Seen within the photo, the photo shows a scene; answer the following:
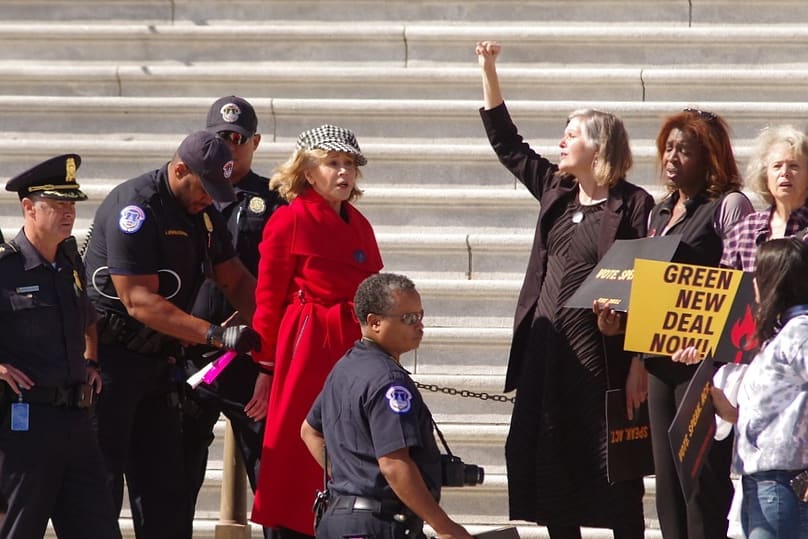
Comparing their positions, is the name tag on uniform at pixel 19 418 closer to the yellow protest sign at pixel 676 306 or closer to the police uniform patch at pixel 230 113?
the police uniform patch at pixel 230 113

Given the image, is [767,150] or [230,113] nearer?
[767,150]

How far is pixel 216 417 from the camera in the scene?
6.89 m

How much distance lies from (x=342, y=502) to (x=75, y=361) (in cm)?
139

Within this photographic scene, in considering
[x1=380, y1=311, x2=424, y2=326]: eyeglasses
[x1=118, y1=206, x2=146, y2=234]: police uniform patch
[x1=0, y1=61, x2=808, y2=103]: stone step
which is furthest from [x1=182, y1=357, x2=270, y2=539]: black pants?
[x1=0, y1=61, x2=808, y2=103]: stone step

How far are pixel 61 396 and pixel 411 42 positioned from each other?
14.1 ft

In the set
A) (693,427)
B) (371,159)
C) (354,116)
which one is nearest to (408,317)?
(693,427)

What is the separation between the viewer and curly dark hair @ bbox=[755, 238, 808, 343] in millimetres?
5230

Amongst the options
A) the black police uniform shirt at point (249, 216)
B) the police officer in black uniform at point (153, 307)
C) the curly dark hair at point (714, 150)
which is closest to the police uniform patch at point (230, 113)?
the black police uniform shirt at point (249, 216)

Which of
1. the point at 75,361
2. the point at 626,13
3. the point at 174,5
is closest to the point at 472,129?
the point at 626,13

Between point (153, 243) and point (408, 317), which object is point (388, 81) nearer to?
point (153, 243)

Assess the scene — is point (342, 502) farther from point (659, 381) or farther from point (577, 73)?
point (577, 73)

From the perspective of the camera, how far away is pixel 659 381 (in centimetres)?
607

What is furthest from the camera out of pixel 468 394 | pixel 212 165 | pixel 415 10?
pixel 415 10

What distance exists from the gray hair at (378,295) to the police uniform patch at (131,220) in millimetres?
1397
